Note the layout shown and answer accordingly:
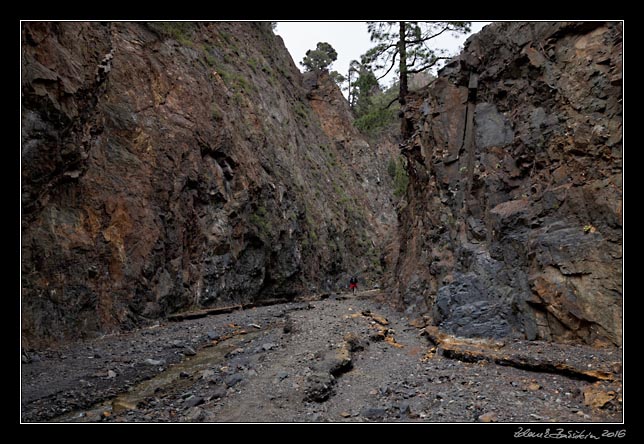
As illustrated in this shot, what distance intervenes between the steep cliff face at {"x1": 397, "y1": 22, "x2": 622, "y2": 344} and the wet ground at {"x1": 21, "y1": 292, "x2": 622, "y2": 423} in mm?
1117

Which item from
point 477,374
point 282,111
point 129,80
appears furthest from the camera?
point 282,111

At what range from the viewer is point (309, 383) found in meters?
7.38

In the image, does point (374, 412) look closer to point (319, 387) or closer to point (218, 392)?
point (319, 387)

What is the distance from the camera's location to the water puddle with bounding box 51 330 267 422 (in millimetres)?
6918

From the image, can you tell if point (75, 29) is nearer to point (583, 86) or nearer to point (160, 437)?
point (160, 437)

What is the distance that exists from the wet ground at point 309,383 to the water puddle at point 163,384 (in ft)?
0.08

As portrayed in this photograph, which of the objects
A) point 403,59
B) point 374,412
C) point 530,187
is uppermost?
point 403,59

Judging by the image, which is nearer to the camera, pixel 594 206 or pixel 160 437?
pixel 160 437

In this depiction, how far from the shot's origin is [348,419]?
246 inches

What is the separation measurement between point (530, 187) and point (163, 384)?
10543mm

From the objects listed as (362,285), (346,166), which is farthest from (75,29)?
(346,166)

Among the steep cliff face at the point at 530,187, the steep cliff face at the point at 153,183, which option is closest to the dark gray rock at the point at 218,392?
the steep cliff face at the point at 153,183

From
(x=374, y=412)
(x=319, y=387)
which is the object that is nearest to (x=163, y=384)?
(x=319, y=387)

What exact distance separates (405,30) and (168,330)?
1591cm
